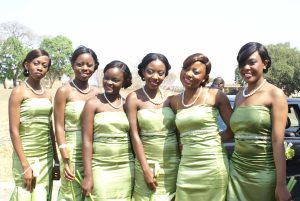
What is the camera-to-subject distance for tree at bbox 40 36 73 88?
6844cm

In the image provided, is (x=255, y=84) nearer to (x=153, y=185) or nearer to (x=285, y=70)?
(x=153, y=185)

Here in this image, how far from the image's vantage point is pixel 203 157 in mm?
3240

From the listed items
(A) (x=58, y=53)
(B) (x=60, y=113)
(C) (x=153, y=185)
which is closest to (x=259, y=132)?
(C) (x=153, y=185)

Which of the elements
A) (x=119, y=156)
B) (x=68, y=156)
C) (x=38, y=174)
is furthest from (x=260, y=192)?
(x=38, y=174)

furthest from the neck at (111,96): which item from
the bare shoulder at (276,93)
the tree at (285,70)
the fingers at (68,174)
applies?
the tree at (285,70)

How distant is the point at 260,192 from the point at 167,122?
0.94m

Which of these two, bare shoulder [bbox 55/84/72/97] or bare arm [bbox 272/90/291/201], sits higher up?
bare shoulder [bbox 55/84/72/97]

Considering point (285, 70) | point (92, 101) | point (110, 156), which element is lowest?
point (110, 156)

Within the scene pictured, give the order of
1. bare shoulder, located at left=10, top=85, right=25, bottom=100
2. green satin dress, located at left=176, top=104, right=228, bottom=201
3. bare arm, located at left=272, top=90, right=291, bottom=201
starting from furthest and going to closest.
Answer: bare shoulder, located at left=10, top=85, right=25, bottom=100
green satin dress, located at left=176, top=104, right=228, bottom=201
bare arm, located at left=272, top=90, right=291, bottom=201

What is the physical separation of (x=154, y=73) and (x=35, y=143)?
4.38ft

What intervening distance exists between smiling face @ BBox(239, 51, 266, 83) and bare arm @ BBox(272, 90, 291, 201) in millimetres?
220

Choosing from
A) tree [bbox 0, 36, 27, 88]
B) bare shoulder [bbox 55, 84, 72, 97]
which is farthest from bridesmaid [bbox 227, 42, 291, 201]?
tree [bbox 0, 36, 27, 88]

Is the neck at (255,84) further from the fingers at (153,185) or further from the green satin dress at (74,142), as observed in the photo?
the green satin dress at (74,142)

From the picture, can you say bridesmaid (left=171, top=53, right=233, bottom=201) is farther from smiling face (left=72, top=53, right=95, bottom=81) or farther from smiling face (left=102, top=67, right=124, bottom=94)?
smiling face (left=72, top=53, right=95, bottom=81)
